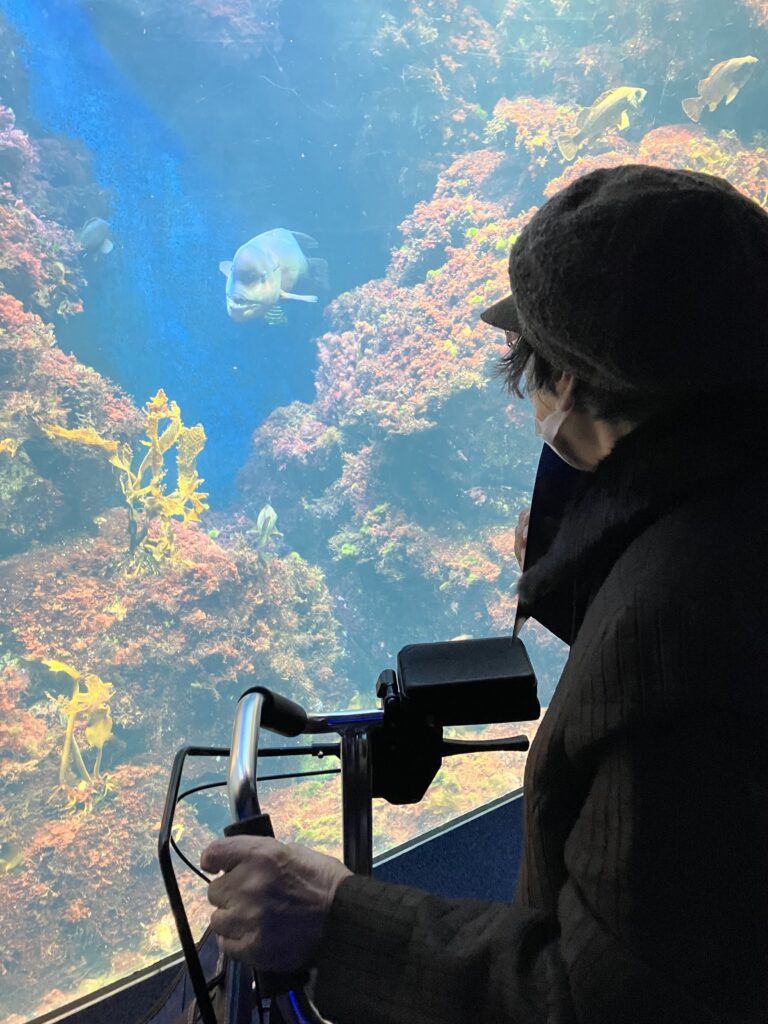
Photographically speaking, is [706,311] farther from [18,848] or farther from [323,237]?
[323,237]

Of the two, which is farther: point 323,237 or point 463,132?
point 323,237

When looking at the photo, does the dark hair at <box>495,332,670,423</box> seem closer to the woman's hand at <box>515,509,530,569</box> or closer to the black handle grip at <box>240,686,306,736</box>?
the woman's hand at <box>515,509,530,569</box>

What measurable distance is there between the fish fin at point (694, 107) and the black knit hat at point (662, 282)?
13.1m

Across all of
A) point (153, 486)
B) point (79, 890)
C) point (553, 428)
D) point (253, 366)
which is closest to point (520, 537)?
point (553, 428)

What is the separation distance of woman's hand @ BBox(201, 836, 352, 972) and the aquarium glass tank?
1.92 metres

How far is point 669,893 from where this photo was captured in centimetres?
36

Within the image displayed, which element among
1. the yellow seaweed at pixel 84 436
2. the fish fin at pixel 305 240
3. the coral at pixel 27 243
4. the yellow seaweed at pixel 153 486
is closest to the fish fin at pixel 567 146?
the fish fin at pixel 305 240

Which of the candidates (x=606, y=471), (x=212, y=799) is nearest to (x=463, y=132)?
(x=212, y=799)

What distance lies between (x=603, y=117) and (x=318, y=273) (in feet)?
21.7

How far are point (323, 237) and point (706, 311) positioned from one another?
1755cm

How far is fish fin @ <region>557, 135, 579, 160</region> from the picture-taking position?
35.1ft

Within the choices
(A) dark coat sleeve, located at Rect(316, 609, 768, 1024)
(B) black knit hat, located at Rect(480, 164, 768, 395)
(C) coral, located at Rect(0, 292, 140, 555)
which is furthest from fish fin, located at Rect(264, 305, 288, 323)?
(A) dark coat sleeve, located at Rect(316, 609, 768, 1024)

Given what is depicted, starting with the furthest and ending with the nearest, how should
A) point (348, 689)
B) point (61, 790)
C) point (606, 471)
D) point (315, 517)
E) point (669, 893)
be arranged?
point (315, 517), point (348, 689), point (61, 790), point (606, 471), point (669, 893)

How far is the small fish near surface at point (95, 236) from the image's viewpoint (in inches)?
420
